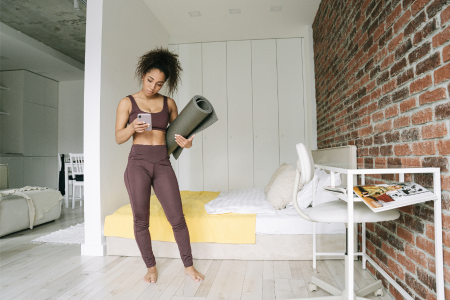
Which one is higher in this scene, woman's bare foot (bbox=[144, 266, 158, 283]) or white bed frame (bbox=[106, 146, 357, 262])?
white bed frame (bbox=[106, 146, 357, 262])

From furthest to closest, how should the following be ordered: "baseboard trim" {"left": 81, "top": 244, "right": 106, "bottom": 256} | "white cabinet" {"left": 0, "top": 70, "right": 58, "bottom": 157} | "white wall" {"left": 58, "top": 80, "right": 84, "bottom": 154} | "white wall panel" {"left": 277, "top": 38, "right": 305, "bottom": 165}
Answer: "white wall" {"left": 58, "top": 80, "right": 84, "bottom": 154}
"white cabinet" {"left": 0, "top": 70, "right": 58, "bottom": 157}
"white wall panel" {"left": 277, "top": 38, "right": 305, "bottom": 165}
"baseboard trim" {"left": 81, "top": 244, "right": 106, "bottom": 256}

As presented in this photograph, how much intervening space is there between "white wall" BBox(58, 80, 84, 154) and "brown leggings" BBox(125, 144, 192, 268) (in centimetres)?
537

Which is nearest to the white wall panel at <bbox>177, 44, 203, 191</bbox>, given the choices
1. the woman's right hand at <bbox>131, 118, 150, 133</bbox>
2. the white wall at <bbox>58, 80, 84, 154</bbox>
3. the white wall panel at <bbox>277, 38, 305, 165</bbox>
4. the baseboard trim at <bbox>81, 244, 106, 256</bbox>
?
the white wall panel at <bbox>277, 38, 305, 165</bbox>

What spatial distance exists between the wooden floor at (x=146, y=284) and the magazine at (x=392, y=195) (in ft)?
2.49

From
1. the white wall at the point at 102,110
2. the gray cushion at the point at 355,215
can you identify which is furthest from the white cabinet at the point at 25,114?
the gray cushion at the point at 355,215

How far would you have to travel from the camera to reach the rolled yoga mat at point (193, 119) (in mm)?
1724

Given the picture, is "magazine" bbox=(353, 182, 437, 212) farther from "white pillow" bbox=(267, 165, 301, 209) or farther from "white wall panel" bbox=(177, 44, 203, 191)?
"white wall panel" bbox=(177, 44, 203, 191)

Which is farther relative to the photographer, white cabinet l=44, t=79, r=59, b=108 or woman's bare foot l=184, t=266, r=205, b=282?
white cabinet l=44, t=79, r=59, b=108

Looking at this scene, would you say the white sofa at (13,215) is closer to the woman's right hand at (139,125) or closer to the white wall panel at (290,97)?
the woman's right hand at (139,125)

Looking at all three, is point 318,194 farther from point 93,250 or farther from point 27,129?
point 27,129

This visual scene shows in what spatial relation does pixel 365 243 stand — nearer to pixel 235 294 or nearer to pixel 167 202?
pixel 235 294

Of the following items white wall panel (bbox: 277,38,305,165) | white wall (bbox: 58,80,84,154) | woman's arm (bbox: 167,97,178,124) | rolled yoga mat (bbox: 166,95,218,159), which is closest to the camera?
rolled yoga mat (bbox: 166,95,218,159)

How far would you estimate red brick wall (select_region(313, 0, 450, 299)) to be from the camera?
1.25 meters

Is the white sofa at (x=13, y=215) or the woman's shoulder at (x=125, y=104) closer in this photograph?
the woman's shoulder at (x=125, y=104)
